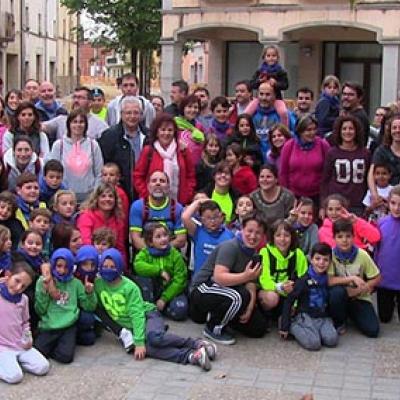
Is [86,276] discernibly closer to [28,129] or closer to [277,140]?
[28,129]

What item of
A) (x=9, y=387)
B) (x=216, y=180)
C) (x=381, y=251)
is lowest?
(x=9, y=387)

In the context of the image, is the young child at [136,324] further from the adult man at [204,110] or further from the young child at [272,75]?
the young child at [272,75]

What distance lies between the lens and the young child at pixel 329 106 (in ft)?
31.3

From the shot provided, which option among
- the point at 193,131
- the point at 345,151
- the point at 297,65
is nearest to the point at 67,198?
the point at 193,131

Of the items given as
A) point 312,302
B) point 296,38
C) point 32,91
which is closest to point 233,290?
point 312,302

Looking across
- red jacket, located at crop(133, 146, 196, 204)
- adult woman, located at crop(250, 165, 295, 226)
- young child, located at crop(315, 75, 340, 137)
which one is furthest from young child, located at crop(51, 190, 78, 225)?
young child, located at crop(315, 75, 340, 137)

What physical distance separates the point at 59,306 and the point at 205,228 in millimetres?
1625

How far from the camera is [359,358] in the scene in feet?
21.7

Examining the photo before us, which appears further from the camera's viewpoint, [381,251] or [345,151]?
[345,151]

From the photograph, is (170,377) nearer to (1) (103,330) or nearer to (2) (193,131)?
(1) (103,330)

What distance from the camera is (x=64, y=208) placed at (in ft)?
24.7

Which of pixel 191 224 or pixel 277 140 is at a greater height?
pixel 277 140

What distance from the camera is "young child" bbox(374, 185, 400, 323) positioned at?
7.49m

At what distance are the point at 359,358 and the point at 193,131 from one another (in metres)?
3.40
